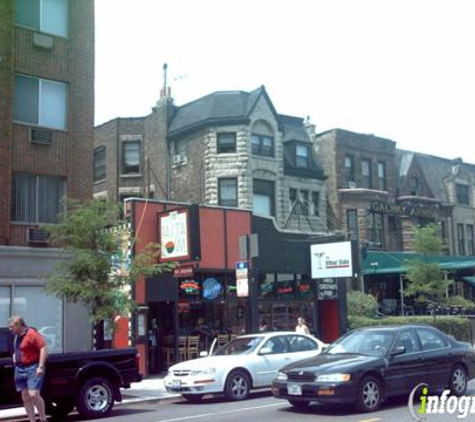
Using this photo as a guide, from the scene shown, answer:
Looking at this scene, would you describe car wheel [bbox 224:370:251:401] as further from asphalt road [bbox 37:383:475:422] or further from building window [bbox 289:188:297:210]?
building window [bbox 289:188:297:210]

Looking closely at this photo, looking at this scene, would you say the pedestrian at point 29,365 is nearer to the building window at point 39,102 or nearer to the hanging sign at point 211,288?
the building window at point 39,102

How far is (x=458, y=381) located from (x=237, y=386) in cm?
454

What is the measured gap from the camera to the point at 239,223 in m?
25.0

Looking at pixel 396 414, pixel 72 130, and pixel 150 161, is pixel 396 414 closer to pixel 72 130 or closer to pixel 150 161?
pixel 72 130

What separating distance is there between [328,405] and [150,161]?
2512cm

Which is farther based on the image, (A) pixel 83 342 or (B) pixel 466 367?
(A) pixel 83 342

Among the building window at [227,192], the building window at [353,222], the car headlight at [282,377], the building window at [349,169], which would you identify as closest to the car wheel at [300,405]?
the car headlight at [282,377]

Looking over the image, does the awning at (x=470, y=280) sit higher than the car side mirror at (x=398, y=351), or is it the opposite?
the awning at (x=470, y=280)

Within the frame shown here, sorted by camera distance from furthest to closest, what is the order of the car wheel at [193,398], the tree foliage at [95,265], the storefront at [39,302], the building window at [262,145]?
1. the building window at [262,145]
2. the storefront at [39,302]
3. the tree foliage at [95,265]
4. the car wheel at [193,398]

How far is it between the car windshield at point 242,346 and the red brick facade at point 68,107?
749 centimetres

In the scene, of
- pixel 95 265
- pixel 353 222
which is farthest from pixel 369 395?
pixel 353 222

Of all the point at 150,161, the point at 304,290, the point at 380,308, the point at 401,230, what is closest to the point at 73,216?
the point at 304,290

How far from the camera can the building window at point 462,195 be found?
4666cm

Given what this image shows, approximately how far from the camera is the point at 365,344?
1288cm
